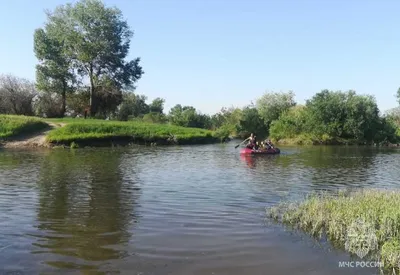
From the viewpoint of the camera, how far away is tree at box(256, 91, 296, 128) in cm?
8214

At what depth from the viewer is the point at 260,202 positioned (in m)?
14.6

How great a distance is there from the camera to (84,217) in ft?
39.6

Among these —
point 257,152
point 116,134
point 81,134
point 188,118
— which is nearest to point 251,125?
point 188,118

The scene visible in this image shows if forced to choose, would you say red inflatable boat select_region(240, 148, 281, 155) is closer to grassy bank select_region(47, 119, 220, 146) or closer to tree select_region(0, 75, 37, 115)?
grassy bank select_region(47, 119, 220, 146)

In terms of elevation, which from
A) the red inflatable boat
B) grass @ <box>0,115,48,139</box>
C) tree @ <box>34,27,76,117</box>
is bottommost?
the red inflatable boat

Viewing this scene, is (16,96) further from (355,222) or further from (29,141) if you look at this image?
(355,222)

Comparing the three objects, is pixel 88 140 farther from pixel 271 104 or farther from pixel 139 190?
pixel 271 104

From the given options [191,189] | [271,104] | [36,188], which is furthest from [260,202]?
[271,104]

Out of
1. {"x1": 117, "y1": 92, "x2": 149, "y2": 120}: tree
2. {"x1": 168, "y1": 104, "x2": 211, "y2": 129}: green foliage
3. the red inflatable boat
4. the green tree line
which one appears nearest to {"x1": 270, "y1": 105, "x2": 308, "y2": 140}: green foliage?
the green tree line

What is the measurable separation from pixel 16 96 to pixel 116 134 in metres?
25.4

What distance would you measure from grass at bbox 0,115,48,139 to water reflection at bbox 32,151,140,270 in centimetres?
2565

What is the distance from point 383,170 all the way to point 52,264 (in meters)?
22.6

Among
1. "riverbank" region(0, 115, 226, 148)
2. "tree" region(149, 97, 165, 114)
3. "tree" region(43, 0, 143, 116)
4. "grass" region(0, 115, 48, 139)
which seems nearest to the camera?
"riverbank" region(0, 115, 226, 148)

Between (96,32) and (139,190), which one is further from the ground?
(96,32)
